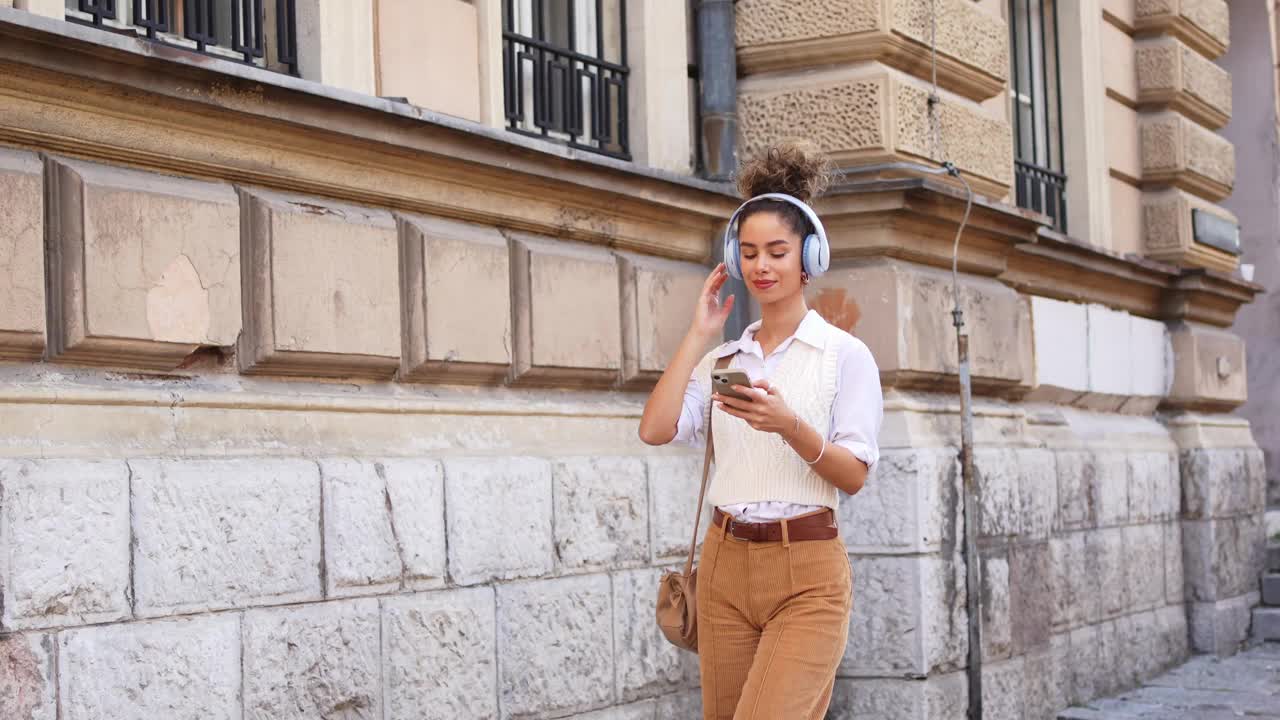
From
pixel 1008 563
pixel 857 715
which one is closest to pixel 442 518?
pixel 857 715

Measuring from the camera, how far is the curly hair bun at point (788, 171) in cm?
439

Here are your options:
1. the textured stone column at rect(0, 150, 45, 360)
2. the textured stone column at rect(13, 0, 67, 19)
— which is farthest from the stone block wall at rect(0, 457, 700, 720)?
the textured stone column at rect(13, 0, 67, 19)

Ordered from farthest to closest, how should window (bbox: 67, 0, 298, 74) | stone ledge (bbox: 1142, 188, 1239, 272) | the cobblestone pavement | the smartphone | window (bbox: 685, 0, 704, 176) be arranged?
stone ledge (bbox: 1142, 188, 1239, 272), the cobblestone pavement, window (bbox: 685, 0, 704, 176), window (bbox: 67, 0, 298, 74), the smartphone

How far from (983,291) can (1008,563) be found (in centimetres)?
128

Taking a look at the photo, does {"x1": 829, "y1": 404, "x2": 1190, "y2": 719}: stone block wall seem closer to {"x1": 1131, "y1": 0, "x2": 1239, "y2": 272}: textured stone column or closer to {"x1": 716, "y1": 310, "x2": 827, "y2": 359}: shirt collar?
{"x1": 1131, "y1": 0, "x2": 1239, "y2": 272}: textured stone column

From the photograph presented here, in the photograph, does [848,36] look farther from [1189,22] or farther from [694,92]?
[1189,22]

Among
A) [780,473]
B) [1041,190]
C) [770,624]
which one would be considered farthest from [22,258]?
[1041,190]

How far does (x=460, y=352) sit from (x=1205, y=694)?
5.66 meters

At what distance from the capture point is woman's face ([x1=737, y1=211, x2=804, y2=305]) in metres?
4.27

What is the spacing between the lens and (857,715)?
7.30m

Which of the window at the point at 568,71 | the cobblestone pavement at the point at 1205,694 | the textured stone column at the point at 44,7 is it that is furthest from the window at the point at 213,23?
the cobblestone pavement at the point at 1205,694

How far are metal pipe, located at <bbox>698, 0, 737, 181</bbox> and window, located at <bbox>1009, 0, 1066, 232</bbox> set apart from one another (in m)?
3.12

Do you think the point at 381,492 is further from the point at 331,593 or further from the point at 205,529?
the point at 205,529

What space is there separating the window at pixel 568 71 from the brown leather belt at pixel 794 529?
306 centimetres
